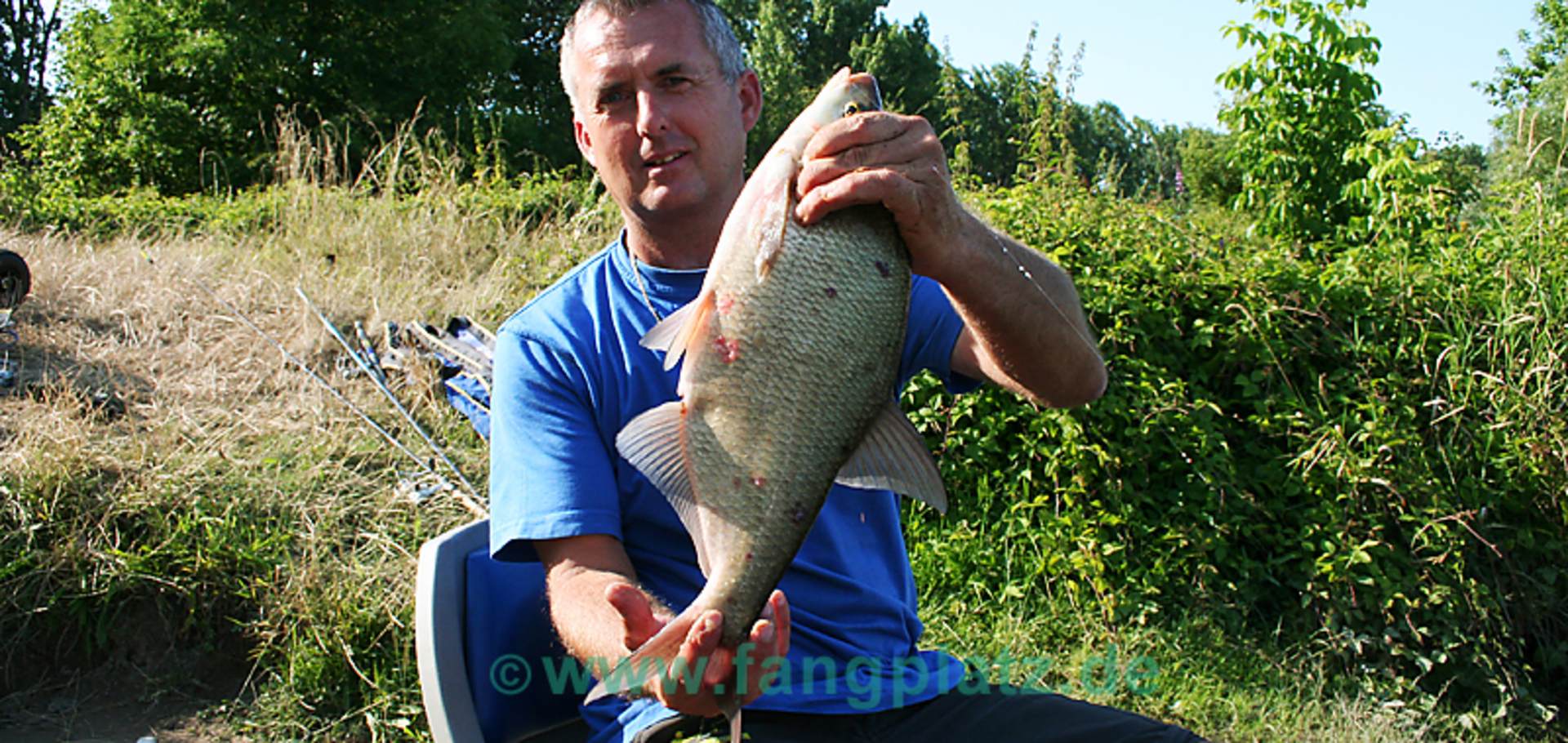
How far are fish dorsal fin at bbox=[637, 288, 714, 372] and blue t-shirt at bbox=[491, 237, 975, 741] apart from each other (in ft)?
1.57

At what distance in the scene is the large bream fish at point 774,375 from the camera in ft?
5.47

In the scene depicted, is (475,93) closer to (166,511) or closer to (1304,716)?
(166,511)

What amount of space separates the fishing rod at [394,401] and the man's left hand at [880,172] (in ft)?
10.9

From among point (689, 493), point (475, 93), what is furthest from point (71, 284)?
point (475, 93)

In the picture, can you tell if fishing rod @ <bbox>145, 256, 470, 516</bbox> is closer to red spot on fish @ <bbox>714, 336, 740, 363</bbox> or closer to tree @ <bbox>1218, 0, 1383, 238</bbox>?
red spot on fish @ <bbox>714, 336, 740, 363</bbox>

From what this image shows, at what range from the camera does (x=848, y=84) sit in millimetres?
1775

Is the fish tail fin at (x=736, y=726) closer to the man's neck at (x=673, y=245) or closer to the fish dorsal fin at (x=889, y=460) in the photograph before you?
the fish dorsal fin at (x=889, y=460)

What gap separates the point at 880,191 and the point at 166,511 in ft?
13.3

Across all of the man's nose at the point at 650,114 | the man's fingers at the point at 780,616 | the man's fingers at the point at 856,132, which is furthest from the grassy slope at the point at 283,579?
the man's fingers at the point at 856,132

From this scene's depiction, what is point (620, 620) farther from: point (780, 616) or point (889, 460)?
point (889, 460)

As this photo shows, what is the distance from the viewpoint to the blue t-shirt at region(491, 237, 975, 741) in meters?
2.16

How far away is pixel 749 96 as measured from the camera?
2590 mm

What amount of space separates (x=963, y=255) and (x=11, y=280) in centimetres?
677

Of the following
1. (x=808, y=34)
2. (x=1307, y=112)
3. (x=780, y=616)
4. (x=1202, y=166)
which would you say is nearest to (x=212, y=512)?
(x=780, y=616)
